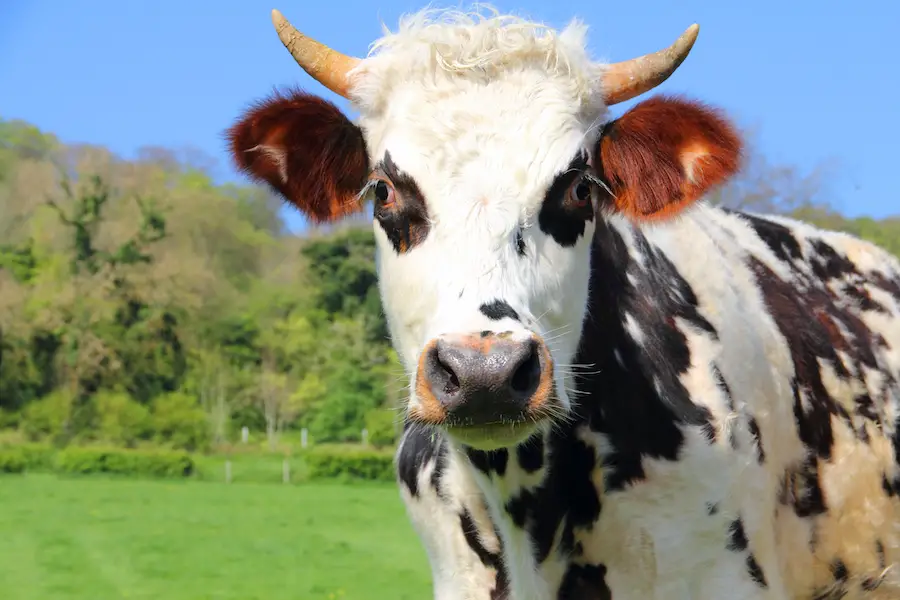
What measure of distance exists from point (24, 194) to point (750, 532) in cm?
5444

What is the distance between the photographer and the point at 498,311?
3.11 meters

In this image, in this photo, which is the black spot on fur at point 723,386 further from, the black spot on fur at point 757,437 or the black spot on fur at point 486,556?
the black spot on fur at point 486,556

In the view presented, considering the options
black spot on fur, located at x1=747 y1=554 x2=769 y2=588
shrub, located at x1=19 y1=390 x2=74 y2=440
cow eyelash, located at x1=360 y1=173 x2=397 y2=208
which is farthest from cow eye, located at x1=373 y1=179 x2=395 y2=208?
shrub, located at x1=19 y1=390 x2=74 y2=440

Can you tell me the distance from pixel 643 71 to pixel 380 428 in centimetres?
4000

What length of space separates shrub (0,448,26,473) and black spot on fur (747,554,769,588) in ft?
113

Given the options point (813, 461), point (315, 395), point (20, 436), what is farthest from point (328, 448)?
point (813, 461)

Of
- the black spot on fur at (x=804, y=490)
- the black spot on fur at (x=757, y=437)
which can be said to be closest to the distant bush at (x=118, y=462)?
the black spot on fur at (x=804, y=490)

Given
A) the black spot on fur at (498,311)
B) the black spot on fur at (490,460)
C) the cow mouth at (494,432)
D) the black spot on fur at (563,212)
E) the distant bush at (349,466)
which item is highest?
the black spot on fur at (563,212)

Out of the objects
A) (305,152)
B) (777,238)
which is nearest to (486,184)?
(305,152)

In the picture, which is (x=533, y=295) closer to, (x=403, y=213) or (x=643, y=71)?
(x=403, y=213)

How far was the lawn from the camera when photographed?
52.5ft

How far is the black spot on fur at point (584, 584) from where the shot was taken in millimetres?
3725

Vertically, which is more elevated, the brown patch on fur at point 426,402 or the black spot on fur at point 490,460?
the brown patch on fur at point 426,402

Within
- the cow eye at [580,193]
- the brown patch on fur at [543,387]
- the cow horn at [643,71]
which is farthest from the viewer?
the cow horn at [643,71]
